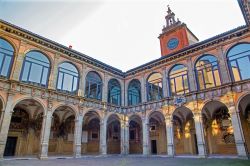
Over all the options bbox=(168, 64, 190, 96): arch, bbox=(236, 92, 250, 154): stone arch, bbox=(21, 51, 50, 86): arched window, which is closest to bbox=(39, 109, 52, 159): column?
bbox=(21, 51, 50, 86): arched window

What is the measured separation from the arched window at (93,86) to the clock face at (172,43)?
11.8 m

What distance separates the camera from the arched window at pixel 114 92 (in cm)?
2067

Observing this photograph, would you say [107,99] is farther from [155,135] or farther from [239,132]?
[239,132]

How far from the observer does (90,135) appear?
862 inches

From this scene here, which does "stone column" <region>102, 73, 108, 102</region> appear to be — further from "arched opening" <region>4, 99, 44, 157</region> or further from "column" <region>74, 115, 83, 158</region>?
"arched opening" <region>4, 99, 44, 157</region>

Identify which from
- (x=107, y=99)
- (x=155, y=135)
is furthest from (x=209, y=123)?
(x=107, y=99)

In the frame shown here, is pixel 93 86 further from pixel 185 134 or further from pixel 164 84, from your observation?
pixel 185 134

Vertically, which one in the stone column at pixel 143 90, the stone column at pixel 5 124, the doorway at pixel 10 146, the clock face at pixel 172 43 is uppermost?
the clock face at pixel 172 43

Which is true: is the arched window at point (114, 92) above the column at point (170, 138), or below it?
above

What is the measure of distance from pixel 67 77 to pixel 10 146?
8089 millimetres

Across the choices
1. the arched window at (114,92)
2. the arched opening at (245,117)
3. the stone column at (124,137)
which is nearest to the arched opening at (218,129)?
the arched opening at (245,117)

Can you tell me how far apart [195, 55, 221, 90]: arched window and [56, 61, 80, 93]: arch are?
37.3ft

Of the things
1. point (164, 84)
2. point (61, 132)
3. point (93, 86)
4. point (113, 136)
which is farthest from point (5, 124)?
point (164, 84)

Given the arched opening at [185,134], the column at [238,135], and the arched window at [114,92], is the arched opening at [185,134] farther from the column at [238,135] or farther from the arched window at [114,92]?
the arched window at [114,92]
